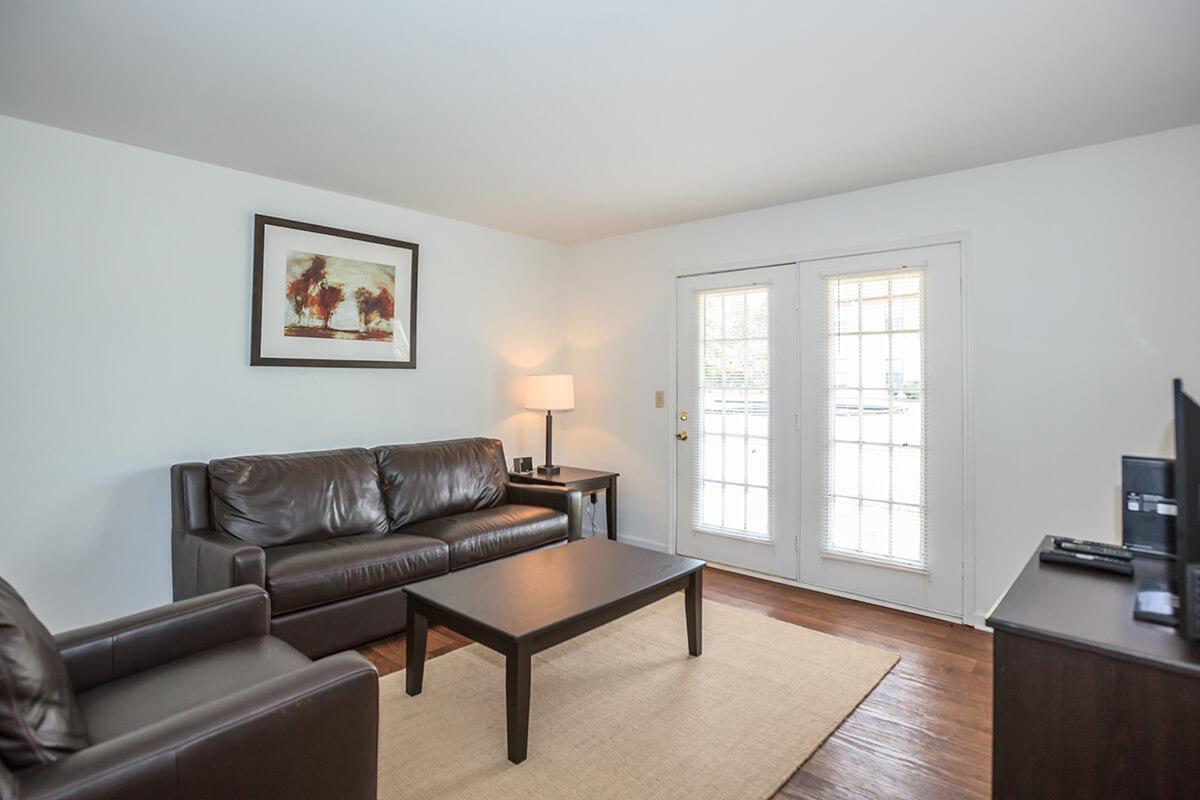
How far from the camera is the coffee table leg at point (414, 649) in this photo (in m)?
2.39


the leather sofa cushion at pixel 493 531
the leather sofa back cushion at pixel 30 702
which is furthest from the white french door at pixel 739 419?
the leather sofa back cushion at pixel 30 702

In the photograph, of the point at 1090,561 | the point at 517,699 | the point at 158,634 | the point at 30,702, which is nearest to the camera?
the point at 30,702

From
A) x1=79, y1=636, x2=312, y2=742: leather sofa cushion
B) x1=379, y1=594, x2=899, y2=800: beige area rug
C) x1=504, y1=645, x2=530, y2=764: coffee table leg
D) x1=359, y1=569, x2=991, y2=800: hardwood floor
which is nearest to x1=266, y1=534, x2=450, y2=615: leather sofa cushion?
x1=359, y1=569, x2=991, y2=800: hardwood floor

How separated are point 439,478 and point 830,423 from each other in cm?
244

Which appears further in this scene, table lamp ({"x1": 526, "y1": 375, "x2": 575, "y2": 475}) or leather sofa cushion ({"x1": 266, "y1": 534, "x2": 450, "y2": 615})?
table lamp ({"x1": 526, "y1": 375, "x2": 575, "y2": 475})

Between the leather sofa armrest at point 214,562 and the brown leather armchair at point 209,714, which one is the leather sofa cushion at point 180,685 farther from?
the leather sofa armrest at point 214,562

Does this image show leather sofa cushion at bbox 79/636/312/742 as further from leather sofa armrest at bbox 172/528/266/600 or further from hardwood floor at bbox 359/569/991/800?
hardwood floor at bbox 359/569/991/800

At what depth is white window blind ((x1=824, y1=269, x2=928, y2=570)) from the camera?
3400 millimetres

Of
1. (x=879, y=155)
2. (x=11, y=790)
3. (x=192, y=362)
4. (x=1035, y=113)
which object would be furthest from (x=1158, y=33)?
(x=192, y=362)

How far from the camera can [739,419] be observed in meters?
4.10

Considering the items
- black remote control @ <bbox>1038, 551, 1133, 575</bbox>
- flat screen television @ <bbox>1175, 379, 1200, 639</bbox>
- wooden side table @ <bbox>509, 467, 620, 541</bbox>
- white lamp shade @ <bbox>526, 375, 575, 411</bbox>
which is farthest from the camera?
white lamp shade @ <bbox>526, 375, 575, 411</bbox>

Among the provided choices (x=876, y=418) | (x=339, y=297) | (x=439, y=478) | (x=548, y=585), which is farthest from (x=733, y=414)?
(x=339, y=297)

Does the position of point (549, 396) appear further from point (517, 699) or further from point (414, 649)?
point (517, 699)

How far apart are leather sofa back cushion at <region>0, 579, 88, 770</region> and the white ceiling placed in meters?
1.80
